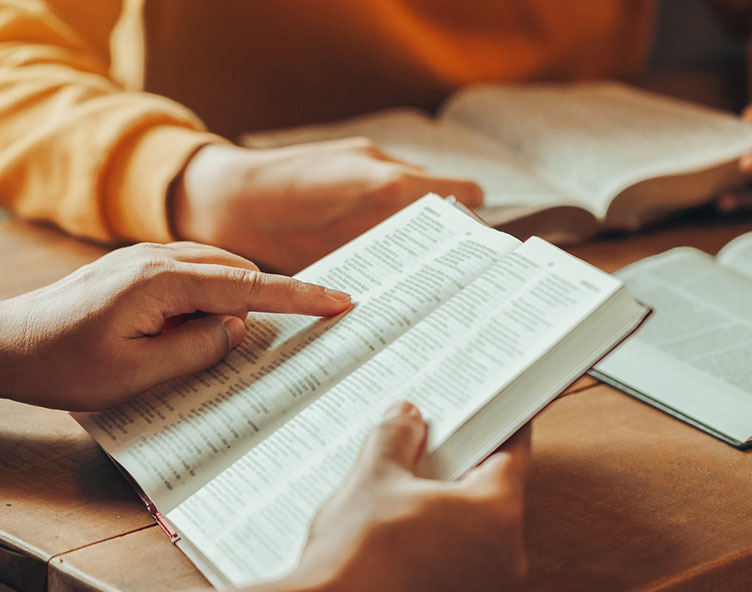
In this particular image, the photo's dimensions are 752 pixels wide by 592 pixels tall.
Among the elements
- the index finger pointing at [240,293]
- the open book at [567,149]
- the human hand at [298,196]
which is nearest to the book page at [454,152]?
the open book at [567,149]

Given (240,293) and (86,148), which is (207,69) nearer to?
(86,148)

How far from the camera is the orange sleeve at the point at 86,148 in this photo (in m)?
0.93

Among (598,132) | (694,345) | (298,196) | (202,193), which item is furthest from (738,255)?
(202,193)

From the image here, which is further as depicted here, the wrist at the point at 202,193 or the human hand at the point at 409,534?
the wrist at the point at 202,193

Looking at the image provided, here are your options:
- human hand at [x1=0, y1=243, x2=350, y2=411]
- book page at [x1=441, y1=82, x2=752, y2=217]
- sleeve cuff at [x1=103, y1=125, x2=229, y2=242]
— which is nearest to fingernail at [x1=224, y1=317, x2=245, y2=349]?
human hand at [x1=0, y1=243, x2=350, y2=411]

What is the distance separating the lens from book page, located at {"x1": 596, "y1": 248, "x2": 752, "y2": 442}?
667 mm

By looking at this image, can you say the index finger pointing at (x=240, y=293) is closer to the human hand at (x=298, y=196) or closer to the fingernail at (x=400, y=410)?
the fingernail at (x=400, y=410)

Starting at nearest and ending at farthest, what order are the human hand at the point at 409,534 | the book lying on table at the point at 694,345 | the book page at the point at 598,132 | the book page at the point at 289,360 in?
the human hand at the point at 409,534 < the book page at the point at 289,360 < the book lying on table at the point at 694,345 < the book page at the point at 598,132

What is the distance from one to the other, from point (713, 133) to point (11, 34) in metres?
0.99

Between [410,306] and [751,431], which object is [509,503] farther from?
[751,431]

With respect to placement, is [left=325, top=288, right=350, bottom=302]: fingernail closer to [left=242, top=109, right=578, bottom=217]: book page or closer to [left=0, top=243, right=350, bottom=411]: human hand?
[left=0, top=243, right=350, bottom=411]: human hand

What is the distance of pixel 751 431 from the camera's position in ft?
2.07

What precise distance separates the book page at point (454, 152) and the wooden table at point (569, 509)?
0.30 m

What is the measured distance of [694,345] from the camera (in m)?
0.74
